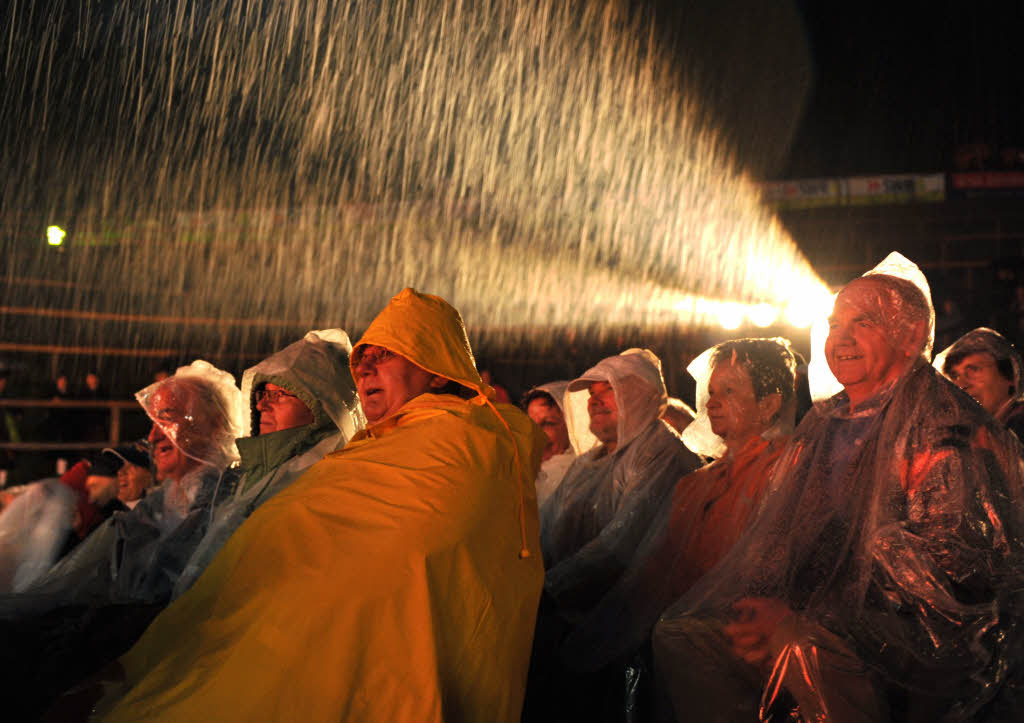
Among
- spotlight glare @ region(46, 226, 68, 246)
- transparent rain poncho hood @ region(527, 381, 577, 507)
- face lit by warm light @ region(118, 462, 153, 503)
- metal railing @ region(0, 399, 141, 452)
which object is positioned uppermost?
spotlight glare @ region(46, 226, 68, 246)

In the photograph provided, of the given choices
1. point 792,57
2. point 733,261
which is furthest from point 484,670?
point 792,57

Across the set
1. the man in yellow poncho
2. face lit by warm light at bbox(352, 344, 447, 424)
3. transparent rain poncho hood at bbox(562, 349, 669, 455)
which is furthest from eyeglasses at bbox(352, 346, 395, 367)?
transparent rain poncho hood at bbox(562, 349, 669, 455)

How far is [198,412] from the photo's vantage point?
4.21 metres

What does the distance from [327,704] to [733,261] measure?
8896 millimetres

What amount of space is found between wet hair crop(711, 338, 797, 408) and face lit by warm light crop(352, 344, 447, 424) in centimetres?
142

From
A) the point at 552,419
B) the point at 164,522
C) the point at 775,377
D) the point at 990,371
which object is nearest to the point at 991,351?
the point at 990,371

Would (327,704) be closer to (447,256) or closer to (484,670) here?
(484,670)

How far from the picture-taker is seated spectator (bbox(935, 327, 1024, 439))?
3621 mm

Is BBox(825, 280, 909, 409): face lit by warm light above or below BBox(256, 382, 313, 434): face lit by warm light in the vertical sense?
above

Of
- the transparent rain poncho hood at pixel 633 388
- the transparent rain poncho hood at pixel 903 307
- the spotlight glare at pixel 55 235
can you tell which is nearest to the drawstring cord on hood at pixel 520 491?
the transparent rain poncho hood at pixel 903 307

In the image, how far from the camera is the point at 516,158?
13820 mm

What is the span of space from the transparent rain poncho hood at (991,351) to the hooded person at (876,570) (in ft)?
4.31

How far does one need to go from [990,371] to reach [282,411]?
2763 millimetres

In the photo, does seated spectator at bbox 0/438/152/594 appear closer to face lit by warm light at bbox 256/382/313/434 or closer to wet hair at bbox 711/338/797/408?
face lit by warm light at bbox 256/382/313/434
